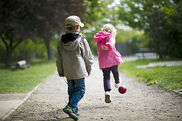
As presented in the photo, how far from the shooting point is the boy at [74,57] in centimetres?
412

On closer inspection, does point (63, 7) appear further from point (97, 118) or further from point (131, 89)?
point (97, 118)

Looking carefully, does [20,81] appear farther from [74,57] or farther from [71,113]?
[71,113]

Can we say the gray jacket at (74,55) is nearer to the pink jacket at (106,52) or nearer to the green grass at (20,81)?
the pink jacket at (106,52)

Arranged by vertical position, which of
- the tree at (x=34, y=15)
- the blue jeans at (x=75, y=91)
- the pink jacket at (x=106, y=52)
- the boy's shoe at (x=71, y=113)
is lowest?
the boy's shoe at (x=71, y=113)

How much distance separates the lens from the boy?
4.12 metres

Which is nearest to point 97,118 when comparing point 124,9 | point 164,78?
point 164,78

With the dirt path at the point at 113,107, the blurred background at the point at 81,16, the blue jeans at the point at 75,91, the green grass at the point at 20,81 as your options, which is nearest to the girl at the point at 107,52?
the dirt path at the point at 113,107

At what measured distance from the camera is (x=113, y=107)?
4.84 meters

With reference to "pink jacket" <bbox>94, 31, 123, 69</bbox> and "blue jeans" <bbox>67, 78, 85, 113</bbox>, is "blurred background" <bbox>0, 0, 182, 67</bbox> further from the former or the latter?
"blue jeans" <bbox>67, 78, 85, 113</bbox>

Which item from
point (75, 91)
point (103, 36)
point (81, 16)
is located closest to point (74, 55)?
point (75, 91)

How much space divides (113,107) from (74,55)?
1.42 m

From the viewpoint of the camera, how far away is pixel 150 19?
15.5m

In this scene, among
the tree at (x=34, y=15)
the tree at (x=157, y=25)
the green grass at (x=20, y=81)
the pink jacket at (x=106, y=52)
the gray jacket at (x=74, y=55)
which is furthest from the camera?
the tree at (x=34, y=15)

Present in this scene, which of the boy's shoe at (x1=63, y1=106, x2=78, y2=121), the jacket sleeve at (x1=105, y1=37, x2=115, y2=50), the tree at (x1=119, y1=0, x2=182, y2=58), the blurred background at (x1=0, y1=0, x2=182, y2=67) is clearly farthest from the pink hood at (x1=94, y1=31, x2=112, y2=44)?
the tree at (x1=119, y1=0, x2=182, y2=58)
